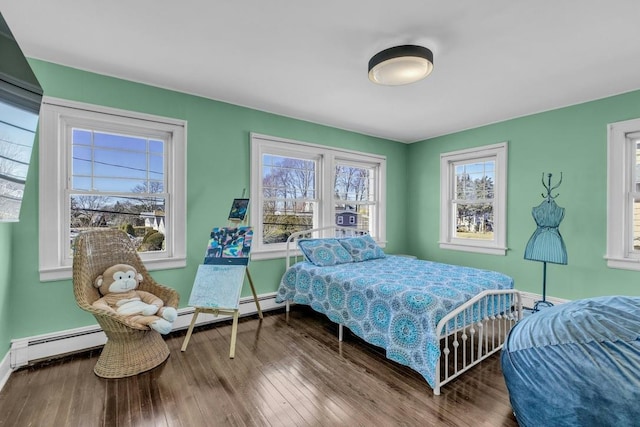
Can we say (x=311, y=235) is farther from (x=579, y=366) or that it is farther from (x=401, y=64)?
(x=579, y=366)

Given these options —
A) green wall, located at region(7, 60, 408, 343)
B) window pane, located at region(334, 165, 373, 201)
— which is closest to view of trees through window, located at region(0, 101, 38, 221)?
green wall, located at region(7, 60, 408, 343)

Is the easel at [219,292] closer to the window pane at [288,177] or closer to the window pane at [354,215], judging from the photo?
the window pane at [288,177]

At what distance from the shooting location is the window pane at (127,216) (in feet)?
9.02

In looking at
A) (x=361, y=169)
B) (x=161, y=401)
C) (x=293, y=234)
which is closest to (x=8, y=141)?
(x=161, y=401)

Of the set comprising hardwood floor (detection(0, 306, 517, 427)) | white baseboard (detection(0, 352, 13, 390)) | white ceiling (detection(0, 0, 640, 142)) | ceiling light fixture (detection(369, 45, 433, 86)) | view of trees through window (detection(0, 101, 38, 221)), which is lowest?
hardwood floor (detection(0, 306, 517, 427))

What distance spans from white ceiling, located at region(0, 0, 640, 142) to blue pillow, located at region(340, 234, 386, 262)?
5.62ft

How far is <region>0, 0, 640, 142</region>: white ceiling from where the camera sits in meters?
1.86

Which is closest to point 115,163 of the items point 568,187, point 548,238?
point 548,238

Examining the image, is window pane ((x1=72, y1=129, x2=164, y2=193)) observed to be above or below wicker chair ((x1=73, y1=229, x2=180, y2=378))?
above

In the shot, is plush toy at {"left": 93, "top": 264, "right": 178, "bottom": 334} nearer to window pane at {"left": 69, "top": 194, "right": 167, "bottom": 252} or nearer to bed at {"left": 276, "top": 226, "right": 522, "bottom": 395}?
window pane at {"left": 69, "top": 194, "right": 167, "bottom": 252}

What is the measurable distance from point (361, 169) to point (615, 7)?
3.25 meters

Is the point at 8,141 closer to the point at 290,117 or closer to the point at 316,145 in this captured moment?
the point at 290,117

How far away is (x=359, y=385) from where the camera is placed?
2.16m

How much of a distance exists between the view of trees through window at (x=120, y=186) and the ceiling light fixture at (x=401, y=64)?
228cm
